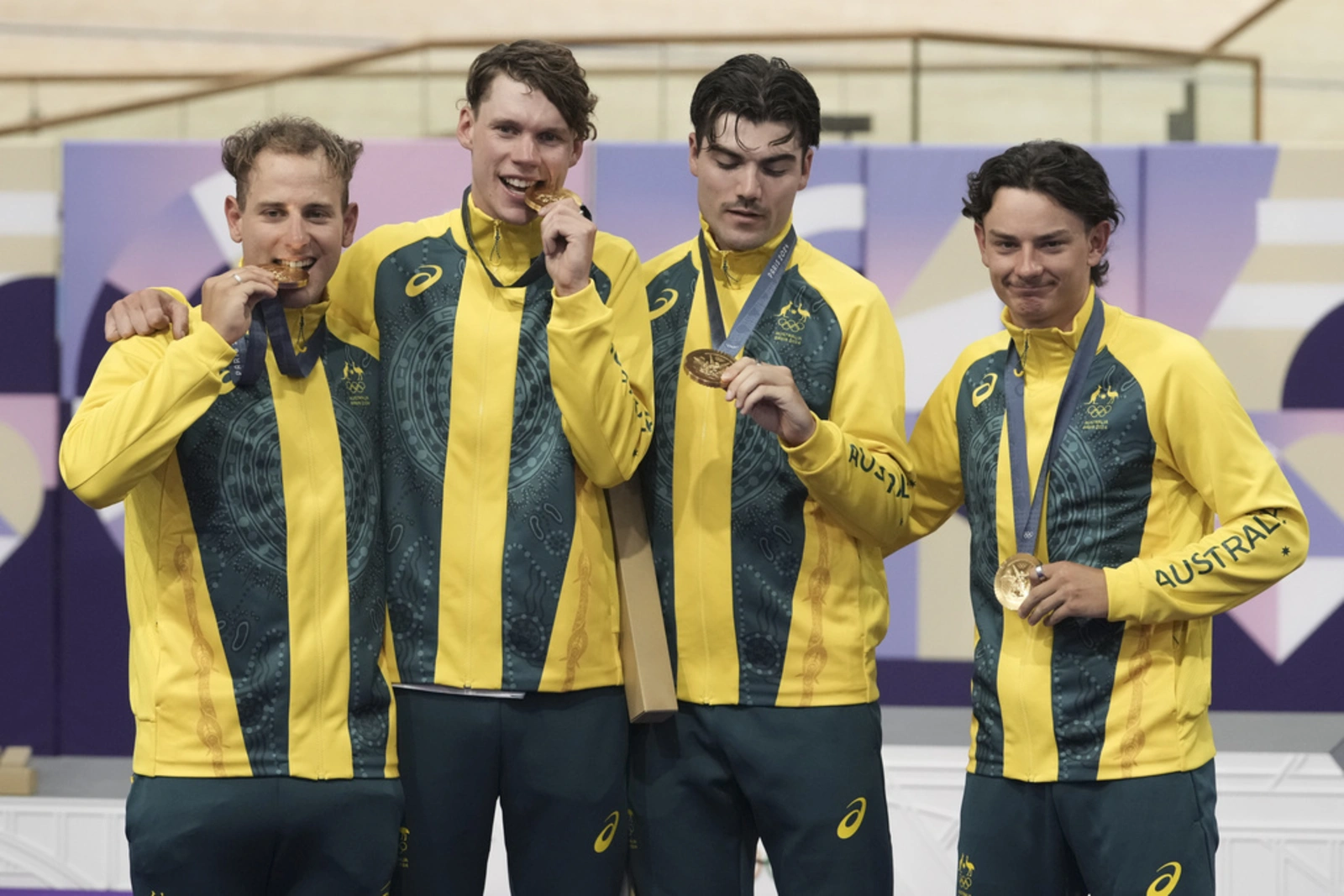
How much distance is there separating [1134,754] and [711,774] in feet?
2.39

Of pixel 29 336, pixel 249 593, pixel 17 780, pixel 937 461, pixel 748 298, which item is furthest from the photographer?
pixel 29 336

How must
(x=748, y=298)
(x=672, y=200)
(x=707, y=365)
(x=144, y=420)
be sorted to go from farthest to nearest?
(x=672, y=200), (x=748, y=298), (x=707, y=365), (x=144, y=420)

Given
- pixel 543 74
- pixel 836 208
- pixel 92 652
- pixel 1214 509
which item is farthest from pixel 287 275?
pixel 92 652

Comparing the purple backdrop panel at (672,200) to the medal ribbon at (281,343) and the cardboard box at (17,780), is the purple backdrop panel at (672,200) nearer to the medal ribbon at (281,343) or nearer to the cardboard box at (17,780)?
the cardboard box at (17,780)

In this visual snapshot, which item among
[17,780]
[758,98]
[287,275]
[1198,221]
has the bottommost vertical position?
[17,780]

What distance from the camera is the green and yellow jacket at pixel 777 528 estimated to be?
251 centimetres

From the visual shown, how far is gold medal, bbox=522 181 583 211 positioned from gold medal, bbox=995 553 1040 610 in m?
0.95

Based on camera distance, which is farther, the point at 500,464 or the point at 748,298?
the point at 748,298

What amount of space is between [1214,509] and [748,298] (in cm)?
90

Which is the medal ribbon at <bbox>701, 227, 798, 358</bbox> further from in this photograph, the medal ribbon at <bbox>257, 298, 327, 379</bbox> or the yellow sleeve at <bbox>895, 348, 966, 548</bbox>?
the medal ribbon at <bbox>257, 298, 327, 379</bbox>

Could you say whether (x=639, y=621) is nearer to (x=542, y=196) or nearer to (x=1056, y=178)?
(x=542, y=196)

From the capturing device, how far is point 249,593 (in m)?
2.22

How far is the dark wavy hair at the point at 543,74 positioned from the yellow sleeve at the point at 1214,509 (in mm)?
1117

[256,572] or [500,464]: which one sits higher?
[500,464]
